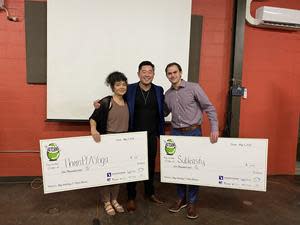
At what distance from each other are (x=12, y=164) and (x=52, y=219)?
1179mm

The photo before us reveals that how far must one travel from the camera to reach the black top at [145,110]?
231cm

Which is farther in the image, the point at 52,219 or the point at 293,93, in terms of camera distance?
the point at 293,93

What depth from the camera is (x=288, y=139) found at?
137 inches

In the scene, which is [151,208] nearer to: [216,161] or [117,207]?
[117,207]

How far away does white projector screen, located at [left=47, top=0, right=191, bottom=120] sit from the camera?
2799mm

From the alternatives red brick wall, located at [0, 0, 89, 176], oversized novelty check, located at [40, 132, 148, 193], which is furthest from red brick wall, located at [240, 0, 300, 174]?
red brick wall, located at [0, 0, 89, 176]

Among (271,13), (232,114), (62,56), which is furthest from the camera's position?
(232,114)

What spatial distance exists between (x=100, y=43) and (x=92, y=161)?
137cm

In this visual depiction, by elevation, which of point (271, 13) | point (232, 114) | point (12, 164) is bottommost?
point (12, 164)

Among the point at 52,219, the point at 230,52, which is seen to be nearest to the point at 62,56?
the point at 52,219

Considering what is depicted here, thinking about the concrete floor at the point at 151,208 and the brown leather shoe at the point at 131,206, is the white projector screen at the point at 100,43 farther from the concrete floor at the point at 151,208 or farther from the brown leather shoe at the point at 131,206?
the brown leather shoe at the point at 131,206

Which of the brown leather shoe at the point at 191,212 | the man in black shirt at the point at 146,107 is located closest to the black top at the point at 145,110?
the man in black shirt at the point at 146,107

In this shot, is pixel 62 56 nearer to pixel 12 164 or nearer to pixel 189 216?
pixel 12 164

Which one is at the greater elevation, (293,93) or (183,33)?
(183,33)
